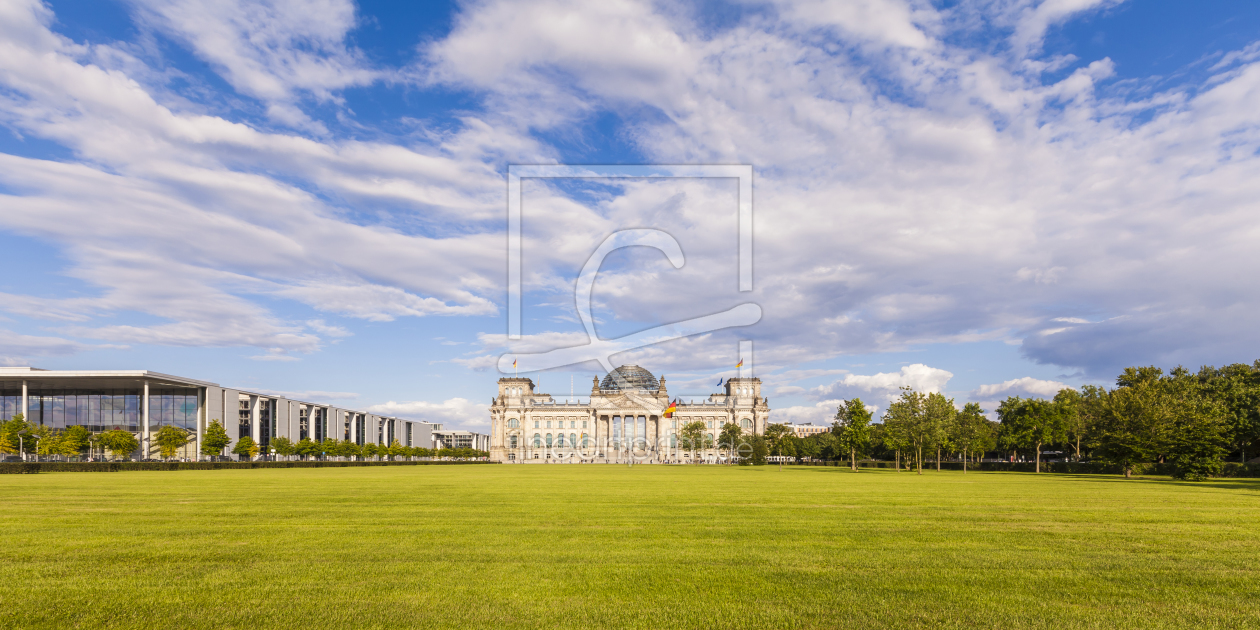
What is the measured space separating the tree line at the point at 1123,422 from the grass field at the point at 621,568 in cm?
3765

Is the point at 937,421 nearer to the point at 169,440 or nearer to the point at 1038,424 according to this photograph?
the point at 1038,424

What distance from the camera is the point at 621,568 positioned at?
42.0 ft

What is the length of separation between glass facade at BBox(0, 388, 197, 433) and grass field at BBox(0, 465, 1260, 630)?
340 feet

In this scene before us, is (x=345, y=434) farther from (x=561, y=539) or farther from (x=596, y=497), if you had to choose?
(x=561, y=539)

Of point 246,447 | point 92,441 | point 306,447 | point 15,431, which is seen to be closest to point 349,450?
point 306,447

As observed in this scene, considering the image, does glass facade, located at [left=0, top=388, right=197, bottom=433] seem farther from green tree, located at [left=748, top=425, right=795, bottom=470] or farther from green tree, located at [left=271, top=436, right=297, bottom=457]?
green tree, located at [left=748, top=425, right=795, bottom=470]

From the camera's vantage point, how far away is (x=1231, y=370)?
94.4 m

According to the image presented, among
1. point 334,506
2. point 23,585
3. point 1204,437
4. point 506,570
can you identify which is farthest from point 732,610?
point 1204,437

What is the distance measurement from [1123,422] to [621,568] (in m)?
60.7

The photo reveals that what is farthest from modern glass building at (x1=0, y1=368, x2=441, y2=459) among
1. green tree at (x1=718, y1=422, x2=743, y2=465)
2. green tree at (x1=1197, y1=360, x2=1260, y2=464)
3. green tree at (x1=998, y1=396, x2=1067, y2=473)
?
green tree at (x1=1197, y1=360, x2=1260, y2=464)

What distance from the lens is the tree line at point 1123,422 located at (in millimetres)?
54188

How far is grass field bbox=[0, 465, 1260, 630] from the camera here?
9.76m

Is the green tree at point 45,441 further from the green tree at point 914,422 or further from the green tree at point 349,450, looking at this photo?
the green tree at point 914,422

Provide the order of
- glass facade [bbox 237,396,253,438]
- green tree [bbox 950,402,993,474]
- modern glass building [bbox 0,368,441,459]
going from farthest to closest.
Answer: glass facade [bbox 237,396,253,438] → modern glass building [bbox 0,368,441,459] → green tree [bbox 950,402,993,474]
